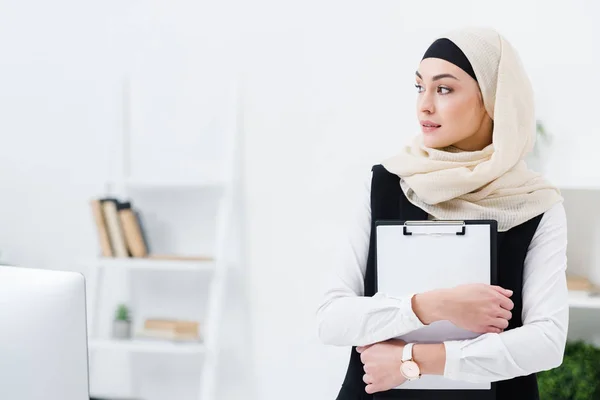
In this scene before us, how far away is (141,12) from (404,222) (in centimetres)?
214

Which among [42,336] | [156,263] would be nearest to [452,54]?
[42,336]

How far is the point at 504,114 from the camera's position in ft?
4.68

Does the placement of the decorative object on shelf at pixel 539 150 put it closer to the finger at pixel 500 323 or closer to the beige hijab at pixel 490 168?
the beige hijab at pixel 490 168

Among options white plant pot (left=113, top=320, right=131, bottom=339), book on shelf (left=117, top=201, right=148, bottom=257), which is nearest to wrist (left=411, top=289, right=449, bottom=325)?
book on shelf (left=117, top=201, right=148, bottom=257)

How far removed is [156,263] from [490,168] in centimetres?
171

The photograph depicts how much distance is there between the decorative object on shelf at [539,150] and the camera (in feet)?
8.93

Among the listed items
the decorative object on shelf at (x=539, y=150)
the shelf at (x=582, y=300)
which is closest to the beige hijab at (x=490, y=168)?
the shelf at (x=582, y=300)

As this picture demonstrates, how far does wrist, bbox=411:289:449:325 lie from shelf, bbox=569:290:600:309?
1.38m

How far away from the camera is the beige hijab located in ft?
4.59

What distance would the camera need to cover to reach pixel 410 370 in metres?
1.31

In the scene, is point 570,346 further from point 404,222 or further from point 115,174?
point 115,174

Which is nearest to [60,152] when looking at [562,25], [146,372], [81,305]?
[146,372]

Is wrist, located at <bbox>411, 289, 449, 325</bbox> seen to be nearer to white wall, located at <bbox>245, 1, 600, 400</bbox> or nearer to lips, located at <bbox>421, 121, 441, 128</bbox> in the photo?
lips, located at <bbox>421, 121, 441, 128</bbox>

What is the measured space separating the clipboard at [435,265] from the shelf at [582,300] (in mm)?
1274
